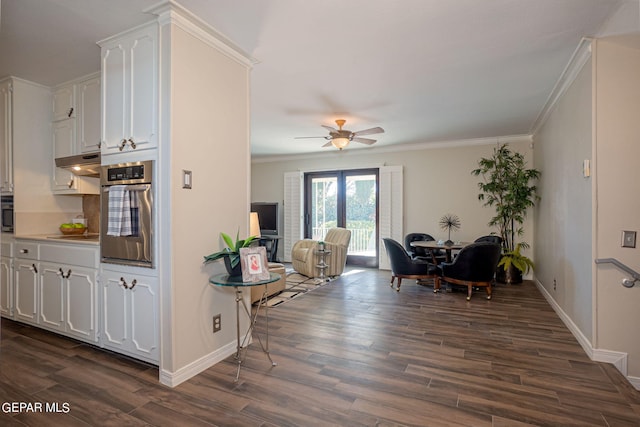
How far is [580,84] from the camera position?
297 centimetres

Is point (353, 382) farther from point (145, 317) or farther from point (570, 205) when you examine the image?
point (570, 205)

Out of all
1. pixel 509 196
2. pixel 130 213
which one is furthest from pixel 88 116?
pixel 509 196

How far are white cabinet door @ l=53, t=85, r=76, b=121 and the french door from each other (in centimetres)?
509

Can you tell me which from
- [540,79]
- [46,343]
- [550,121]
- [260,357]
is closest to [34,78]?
[46,343]

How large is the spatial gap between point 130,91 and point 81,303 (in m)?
1.86

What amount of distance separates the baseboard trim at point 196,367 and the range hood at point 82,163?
83.1 inches

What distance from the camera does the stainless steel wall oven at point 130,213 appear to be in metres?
2.38

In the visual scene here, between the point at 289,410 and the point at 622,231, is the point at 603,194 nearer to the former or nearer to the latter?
the point at 622,231

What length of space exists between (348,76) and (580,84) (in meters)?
2.11

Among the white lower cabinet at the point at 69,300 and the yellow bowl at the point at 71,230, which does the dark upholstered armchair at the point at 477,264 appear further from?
the yellow bowl at the point at 71,230

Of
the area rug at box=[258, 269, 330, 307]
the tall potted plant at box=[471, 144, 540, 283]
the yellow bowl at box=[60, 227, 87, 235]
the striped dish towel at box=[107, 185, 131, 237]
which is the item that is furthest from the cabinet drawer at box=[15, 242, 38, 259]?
the tall potted plant at box=[471, 144, 540, 283]

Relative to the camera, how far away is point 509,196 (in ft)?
18.1

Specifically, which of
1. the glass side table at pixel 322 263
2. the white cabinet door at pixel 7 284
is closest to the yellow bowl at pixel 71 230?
the white cabinet door at pixel 7 284

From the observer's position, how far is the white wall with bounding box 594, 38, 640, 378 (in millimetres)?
2504
